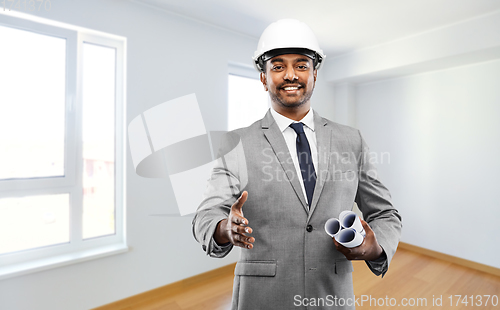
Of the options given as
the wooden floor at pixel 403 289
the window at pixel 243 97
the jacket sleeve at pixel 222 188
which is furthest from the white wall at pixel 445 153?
the jacket sleeve at pixel 222 188

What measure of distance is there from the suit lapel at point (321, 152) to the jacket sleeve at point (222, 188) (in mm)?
264

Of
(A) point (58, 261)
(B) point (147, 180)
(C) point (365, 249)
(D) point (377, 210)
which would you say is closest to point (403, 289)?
(D) point (377, 210)

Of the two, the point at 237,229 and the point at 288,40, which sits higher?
the point at 288,40

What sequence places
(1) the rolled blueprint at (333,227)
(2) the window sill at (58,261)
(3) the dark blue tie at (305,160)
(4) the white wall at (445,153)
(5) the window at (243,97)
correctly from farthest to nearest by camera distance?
(5) the window at (243,97), (4) the white wall at (445,153), (2) the window sill at (58,261), (3) the dark blue tie at (305,160), (1) the rolled blueprint at (333,227)

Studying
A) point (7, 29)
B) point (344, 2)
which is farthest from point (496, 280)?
point (7, 29)

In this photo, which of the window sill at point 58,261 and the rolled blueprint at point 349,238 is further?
the window sill at point 58,261

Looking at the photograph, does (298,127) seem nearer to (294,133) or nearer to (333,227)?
(294,133)

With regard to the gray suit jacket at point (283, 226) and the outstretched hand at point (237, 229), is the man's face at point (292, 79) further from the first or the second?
the outstretched hand at point (237, 229)

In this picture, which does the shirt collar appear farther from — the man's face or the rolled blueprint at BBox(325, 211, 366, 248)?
the rolled blueprint at BBox(325, 211, 366, 248)

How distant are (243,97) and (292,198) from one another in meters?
2.67

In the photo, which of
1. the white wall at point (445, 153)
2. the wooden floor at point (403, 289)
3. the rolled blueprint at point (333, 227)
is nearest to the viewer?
the rolled blueprint at point (333, 227)

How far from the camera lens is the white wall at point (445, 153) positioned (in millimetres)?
3145

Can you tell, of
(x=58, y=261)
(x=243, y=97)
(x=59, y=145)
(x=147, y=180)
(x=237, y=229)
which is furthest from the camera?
(x=243, y=97)

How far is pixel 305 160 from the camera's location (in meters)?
1.00
